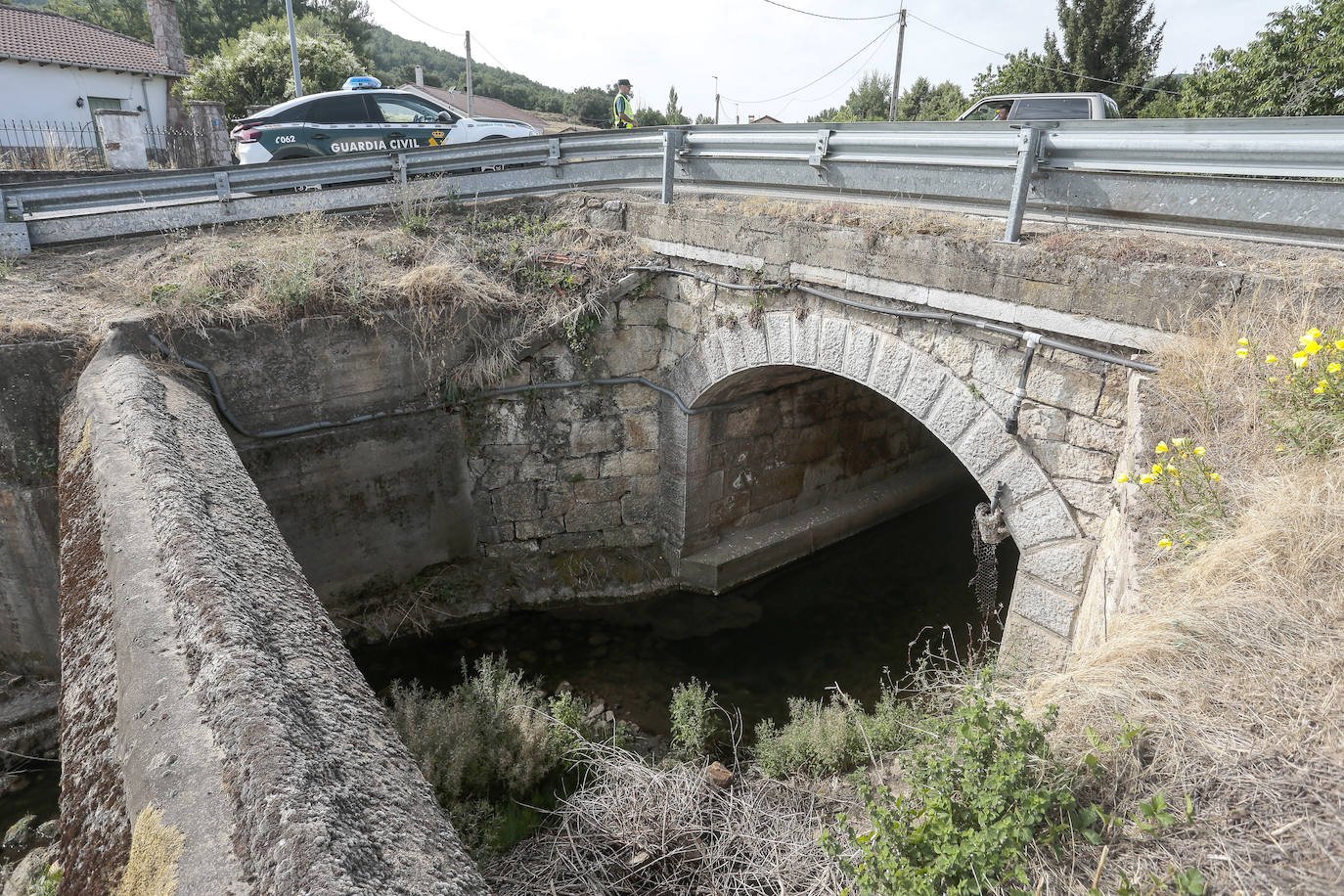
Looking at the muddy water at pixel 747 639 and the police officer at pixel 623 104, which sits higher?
the police officer at pixel 623 104

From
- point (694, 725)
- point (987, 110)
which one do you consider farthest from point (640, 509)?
point (987, 110)

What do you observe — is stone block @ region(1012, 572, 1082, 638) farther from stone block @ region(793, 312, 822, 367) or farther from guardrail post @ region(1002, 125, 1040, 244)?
stone block @ region(793, 312, 822, 367)

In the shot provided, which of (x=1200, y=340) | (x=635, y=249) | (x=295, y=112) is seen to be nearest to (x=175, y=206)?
(x=295, y=112)

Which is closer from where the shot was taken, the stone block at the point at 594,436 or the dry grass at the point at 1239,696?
the dry grass at the point at 1239,696

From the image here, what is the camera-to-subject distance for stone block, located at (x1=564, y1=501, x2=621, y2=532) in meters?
7.81

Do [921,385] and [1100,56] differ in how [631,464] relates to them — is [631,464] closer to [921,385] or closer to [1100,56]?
[921,385]

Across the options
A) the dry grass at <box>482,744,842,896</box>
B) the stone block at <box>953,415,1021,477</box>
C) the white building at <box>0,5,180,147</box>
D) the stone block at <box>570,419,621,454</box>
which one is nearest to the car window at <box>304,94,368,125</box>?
the stone block at <box>570,419,621,454</box>

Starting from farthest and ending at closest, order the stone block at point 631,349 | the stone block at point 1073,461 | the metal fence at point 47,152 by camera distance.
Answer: the metal fence at point 47,152, the stone block at point 631,349, the stone block at point 1073,461

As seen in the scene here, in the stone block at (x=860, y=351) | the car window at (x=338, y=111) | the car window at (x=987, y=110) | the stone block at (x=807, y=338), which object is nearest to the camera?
the stone block at (x=860, y=351)

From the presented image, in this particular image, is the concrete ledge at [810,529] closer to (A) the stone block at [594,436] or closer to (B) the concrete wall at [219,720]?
(A) the stone block at [594,436]

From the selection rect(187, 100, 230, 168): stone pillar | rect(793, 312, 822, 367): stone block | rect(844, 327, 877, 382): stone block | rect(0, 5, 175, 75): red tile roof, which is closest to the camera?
rect(844, 327, 877, 382): stone block

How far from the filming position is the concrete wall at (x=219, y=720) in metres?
1.68

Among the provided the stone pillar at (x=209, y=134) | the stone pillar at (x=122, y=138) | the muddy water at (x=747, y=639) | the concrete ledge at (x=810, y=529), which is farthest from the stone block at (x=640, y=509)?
the stone pillar at (x=209, y=134)

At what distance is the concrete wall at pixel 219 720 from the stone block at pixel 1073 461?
12.6 ft
